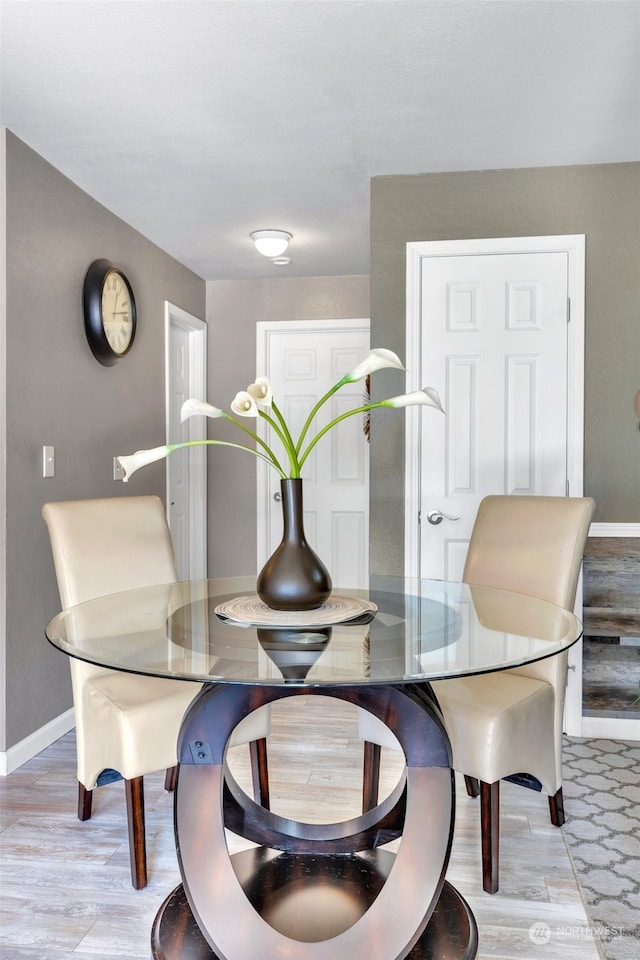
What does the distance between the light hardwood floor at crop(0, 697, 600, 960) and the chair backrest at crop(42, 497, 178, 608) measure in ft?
2.28

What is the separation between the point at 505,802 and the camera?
2416mm

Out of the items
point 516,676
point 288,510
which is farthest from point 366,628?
point 516,676

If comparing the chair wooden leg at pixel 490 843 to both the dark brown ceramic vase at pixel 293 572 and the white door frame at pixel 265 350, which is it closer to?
the dark brown ceramic vase at pixel 293 572

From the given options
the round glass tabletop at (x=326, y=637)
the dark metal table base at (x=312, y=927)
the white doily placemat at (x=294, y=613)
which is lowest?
the dark metal table base at (x=312, y=927)

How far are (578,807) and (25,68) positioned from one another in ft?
9.38

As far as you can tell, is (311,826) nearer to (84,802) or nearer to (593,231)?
(84,802)

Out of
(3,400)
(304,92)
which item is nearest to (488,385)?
(304,92)

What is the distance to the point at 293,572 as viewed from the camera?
67.6 inches

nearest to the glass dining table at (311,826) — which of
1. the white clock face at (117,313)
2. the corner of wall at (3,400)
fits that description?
the corner of wall at (3,400)

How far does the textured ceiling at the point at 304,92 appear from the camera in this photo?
6.59 feet

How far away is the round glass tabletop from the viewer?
4.32 ft

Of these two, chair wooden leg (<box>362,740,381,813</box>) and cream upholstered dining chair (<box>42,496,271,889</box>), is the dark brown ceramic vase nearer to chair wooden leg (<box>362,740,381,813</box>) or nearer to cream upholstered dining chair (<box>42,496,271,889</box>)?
cream upholstered dining chair (<box>42,496,271,889</box>)

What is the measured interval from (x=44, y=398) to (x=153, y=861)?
177 centimetres

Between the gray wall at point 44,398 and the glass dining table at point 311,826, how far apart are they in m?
A: 1.14
